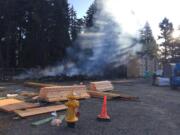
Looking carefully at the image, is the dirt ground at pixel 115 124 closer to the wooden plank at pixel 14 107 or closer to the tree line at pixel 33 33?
the wooden plank at pixel 14 107

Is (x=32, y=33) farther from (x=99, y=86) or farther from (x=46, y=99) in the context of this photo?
(x=46, y=99)

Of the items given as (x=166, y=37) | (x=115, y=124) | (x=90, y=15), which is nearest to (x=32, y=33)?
(x=90, y=15)

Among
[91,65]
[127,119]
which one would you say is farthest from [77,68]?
[127,119]

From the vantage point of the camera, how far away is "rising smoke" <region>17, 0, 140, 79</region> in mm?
40281

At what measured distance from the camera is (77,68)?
42.5 meters

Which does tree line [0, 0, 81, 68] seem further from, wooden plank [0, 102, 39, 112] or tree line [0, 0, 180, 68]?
wooden plank [0, 102, 39, 112]

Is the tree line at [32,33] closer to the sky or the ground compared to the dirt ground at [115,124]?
closer to the sky

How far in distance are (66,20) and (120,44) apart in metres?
7.84

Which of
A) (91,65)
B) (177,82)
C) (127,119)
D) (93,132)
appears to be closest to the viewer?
(93,132)

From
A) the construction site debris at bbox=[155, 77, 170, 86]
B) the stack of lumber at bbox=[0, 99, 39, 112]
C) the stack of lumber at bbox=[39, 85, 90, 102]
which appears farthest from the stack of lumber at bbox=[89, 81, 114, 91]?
the construction site debris at bbox=[155, 77, 170, 86]

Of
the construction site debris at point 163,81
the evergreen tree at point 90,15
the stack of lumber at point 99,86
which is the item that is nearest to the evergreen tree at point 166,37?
the evergreen tree at point 90,15

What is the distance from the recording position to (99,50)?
137ft

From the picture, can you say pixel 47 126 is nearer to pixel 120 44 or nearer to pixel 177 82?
pixel 177 82

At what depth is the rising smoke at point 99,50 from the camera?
4028cm
